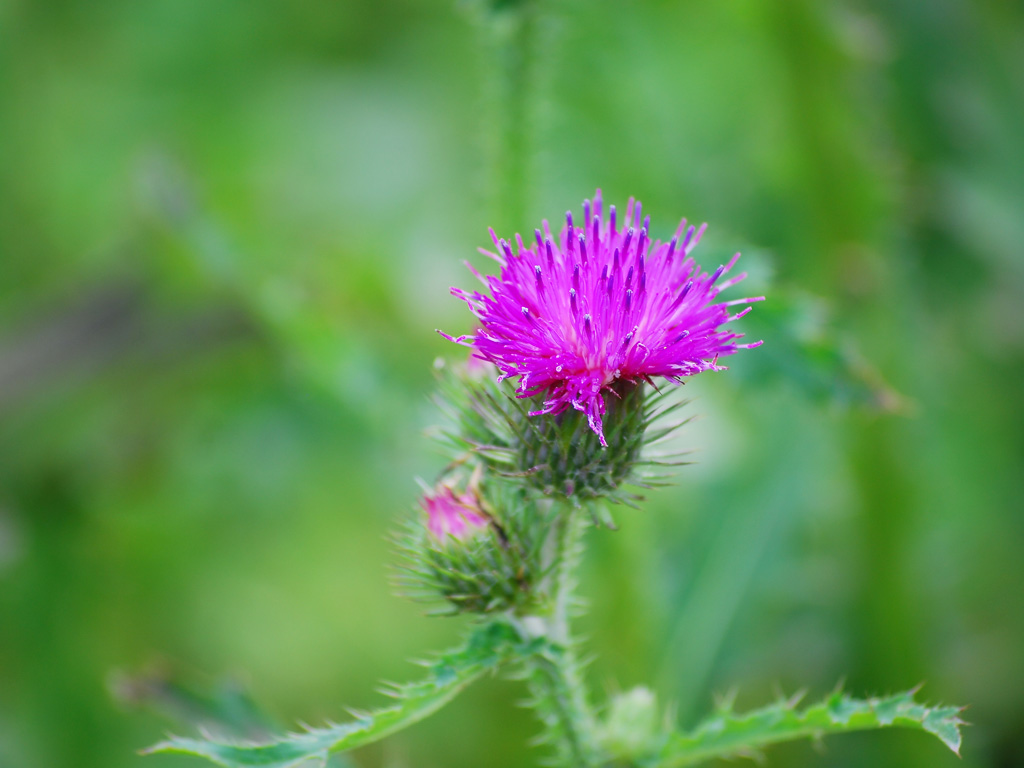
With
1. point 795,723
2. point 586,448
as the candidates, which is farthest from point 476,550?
point 795,723

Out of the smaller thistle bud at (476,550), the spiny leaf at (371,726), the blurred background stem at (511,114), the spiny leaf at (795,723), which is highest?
the blurred background stem at (511,114)

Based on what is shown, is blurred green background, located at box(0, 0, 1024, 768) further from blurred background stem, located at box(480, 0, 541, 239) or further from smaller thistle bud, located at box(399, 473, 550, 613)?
smaller thistle bud, located at box(399, 473, 550, 613)

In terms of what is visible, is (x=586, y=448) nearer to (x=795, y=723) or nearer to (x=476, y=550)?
(x=476, y=550)

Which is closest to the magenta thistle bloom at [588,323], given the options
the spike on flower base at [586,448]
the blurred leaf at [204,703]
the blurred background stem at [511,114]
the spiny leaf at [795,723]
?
the spike on flower base at [586,448]

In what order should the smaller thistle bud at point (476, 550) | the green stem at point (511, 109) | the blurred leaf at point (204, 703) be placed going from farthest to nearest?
the green stem at point (511, 109) → the blurred leaf at point (204, 703) → the smaller thistle bud at point (476, 550)

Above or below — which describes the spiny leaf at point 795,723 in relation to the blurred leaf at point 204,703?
below

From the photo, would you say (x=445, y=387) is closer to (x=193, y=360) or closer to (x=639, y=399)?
(x=639, y=399)

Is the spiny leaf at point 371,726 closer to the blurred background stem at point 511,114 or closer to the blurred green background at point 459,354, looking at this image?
the blurred green background at point 459,354

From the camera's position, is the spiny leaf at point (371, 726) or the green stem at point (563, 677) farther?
the green stem at point (563, 677)
